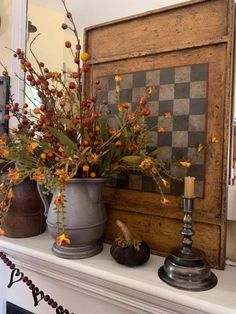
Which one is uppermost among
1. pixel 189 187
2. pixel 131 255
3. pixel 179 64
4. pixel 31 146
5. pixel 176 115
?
pixel 179 64

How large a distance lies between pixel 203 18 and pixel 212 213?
622 mm

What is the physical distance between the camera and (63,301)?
3.25 feet

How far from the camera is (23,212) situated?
1.06 metres

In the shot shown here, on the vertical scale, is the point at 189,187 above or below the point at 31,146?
below

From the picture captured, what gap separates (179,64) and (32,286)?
92 cm

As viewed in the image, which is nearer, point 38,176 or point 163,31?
point 38,176

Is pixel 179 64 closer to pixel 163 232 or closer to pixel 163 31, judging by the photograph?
pixel 163 31

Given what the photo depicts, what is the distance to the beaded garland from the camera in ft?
3.01

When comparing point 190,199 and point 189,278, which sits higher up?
point 190,199

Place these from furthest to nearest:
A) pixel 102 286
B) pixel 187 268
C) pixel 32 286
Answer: pixel 32 286 → pixel 102 286 → pixel 187 268

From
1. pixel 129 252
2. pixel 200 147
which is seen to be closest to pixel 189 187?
pixel 200 147

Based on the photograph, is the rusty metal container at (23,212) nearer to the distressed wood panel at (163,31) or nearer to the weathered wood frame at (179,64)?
the weathered wood frame at (179,64)

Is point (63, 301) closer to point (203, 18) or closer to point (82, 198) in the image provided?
point (82, 198)

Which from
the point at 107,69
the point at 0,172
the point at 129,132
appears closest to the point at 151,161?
the point at 129,132
